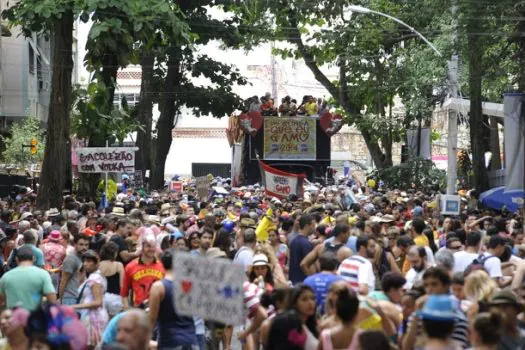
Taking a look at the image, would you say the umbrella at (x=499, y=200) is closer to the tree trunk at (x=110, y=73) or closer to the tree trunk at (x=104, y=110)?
the tree trunk at (x=104, y=110)

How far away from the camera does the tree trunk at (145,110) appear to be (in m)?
48.0

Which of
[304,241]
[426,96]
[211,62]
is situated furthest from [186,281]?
[211,62]

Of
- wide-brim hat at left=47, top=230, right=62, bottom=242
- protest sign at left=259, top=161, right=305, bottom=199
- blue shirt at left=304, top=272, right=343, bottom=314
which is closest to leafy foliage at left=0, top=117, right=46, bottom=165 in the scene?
protest sign at left=259, top=161, right=305, bottom=199

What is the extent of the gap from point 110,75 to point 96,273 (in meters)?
19.4

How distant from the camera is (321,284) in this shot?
11.6 meters

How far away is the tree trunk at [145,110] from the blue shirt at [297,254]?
99.7 feet

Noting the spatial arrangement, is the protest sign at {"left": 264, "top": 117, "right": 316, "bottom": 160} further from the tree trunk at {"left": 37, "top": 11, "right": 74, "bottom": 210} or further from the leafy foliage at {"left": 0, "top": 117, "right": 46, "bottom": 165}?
the tree trunk at {"left": 37, "top": 11, "right": 74, "bottom": 210}

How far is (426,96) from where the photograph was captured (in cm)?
3816

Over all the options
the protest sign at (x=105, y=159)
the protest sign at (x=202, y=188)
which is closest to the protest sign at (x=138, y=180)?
the protest sign at (x=202, y=188)

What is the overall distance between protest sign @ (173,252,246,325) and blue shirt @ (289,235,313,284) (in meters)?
6.69

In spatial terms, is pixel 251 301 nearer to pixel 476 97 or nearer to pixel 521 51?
pixel 521 51

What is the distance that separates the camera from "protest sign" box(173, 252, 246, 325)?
28.2 feet

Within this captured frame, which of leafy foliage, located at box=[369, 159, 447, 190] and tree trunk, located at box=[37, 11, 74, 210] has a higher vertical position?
tree trunk, located at box=[37, 11, 74, 210]

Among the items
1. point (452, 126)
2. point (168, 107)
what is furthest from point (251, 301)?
point (168, 107)
